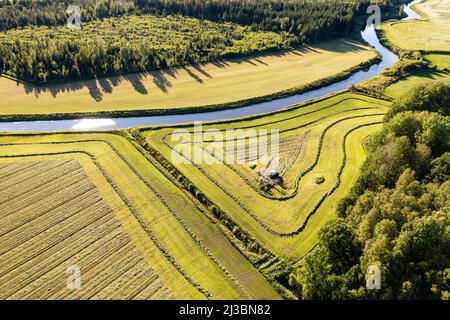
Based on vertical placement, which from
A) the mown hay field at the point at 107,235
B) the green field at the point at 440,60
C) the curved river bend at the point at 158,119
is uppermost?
the green field at the point at 440,60

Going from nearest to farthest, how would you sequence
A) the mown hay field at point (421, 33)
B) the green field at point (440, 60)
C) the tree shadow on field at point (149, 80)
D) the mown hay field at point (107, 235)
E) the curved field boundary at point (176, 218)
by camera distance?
1. the mown hay field at point (107, 235)
2. the curved field boundary at point (176, 218)
3. the tree shadow on field at point (149, 80)
4. the green field at point (440, 60)
5. the mown hay field at point (421, 33)

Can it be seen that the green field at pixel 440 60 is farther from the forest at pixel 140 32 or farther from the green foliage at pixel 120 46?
the green foliage at pixel 120 46

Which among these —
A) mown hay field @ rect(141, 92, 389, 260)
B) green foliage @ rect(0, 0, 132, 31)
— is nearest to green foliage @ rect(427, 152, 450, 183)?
mown hay field @ rect(141, 92, 389, 260)

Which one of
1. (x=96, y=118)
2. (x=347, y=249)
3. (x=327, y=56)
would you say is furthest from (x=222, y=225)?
(x=327, y=56)

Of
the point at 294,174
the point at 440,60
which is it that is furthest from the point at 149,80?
the point at 440,60

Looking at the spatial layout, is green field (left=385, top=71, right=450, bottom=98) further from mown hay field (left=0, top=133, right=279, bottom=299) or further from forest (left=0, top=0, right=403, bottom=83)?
mown hay field (left=0, top=133, right=279, bottom=299)

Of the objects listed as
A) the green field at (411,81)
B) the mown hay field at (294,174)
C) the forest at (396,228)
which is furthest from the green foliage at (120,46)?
the forest at (396,228)
